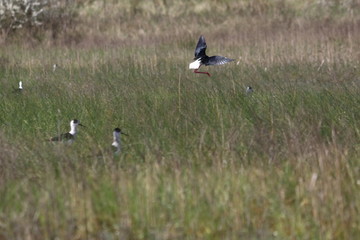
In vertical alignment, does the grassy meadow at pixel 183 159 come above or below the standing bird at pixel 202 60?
below

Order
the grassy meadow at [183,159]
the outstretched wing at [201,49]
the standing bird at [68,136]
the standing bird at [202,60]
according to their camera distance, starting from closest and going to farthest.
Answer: the grassy meadow at [183,159] → the standing bird at [68,136] → the standing bird at [202,60] → the outstretched wing at [201,49]

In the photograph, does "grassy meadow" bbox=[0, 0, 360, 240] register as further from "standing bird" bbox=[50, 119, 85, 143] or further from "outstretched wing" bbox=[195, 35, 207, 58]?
"outstretched wing" bbox=[195, 35, 207, 58]

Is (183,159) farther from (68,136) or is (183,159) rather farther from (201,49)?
(201,49)

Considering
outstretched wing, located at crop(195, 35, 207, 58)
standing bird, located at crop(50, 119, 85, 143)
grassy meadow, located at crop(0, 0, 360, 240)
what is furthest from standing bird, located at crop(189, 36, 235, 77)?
standing bird, located at crop(50, 119, 85, 143)

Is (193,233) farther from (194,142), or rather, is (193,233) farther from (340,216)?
(194,142)

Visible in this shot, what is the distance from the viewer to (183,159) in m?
5.12

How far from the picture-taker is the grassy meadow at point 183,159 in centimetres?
402

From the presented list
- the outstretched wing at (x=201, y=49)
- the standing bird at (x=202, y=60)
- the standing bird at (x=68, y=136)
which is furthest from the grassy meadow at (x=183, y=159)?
the outstretched wing at (x=201, y=49)

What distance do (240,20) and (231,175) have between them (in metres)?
17.4

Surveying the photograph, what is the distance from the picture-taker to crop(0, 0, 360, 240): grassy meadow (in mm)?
4023


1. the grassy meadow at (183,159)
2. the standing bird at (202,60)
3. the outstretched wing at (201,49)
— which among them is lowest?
the grassy meadow at (183,159)

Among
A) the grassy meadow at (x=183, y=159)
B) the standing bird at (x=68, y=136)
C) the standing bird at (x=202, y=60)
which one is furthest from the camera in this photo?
the standing bird at (x=202, y=60)

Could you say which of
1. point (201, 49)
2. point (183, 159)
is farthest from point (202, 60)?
point (183, 159)

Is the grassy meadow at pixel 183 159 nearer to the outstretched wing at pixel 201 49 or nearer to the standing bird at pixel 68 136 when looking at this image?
the standing bird at pixel 68 136
